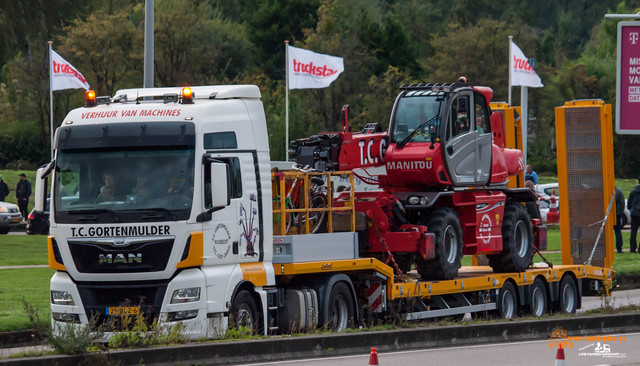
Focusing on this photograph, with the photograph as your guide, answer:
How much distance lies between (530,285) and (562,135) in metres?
3.82

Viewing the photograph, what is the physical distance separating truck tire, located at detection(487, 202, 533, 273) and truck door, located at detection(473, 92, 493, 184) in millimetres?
1085

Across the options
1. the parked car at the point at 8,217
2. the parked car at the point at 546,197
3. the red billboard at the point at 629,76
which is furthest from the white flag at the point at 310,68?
the red billboard at the point at 629,76

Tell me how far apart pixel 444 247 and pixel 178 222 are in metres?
5.46

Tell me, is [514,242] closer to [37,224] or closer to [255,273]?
[255,273]

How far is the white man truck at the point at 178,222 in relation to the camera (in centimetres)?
1378

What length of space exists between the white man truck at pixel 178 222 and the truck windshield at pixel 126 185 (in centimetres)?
1

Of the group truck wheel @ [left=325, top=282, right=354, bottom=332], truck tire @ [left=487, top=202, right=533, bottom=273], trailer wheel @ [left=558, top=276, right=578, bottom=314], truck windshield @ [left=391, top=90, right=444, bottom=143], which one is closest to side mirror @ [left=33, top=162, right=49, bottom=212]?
truck wheel @ [left=325, top=282, right=354, bottom=332]

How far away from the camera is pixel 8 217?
36812mm

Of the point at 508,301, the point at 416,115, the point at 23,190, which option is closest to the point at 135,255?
the point at 416,115

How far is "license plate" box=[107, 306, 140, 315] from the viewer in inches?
540

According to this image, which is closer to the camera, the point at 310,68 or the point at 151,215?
the point at 151,215

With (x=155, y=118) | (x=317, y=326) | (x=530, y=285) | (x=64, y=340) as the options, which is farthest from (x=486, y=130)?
(x=64, y=340)

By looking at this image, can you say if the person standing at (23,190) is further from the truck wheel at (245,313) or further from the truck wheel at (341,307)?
the truck wheel at (245,313)

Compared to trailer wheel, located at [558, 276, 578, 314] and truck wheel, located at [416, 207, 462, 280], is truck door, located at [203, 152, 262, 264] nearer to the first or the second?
truck wheel, located at [416, 207, 462, 280]
